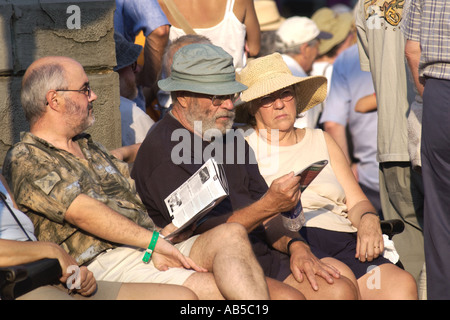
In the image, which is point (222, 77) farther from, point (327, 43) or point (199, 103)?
point (327, 43)

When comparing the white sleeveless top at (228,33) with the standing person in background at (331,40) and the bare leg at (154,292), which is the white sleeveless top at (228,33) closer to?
the standing person in background at (331,40)

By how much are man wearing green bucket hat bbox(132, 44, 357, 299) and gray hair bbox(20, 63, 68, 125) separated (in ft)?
1.88

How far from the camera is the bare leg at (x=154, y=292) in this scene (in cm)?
366

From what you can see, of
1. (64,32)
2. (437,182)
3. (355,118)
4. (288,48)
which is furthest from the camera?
(288,48)

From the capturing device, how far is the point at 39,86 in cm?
404

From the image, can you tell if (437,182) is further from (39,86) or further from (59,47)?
(59,47)

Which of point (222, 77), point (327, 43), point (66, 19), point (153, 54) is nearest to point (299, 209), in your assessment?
point (222, 77)

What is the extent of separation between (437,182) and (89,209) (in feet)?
6.32

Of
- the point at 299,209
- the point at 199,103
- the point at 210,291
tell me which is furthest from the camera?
the point at 199,103

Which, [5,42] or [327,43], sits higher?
[5,42]

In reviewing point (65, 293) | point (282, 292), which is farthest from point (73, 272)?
point (282, 292)

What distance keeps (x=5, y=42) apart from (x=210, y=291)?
79.9 inches

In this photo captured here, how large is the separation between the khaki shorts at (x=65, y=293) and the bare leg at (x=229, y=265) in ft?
1.13

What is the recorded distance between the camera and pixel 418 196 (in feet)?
18.1
